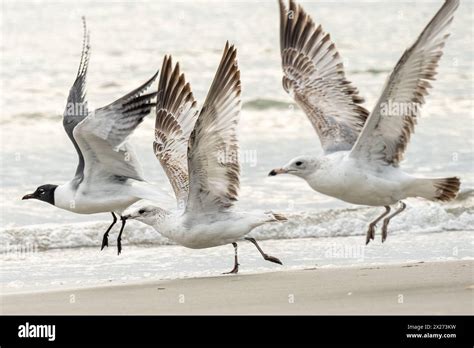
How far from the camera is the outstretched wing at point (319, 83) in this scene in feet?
32.4

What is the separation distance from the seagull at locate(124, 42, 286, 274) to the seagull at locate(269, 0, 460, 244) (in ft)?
1.56

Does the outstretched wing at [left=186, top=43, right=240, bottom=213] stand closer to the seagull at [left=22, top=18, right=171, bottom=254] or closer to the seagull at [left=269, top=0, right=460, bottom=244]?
the seagull at [left=269, top=0, right=460, bottom=244]

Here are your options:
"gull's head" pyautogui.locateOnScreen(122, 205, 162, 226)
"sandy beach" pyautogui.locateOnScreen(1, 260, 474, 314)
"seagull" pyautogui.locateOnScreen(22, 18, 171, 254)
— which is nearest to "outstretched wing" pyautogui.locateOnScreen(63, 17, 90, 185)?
"seagull" pyautogui.locateOnScreen(22, 18, 171, 254)

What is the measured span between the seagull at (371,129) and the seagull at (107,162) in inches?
63.2

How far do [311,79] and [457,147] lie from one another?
5813 millimetres

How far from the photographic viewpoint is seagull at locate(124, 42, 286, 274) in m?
8.67

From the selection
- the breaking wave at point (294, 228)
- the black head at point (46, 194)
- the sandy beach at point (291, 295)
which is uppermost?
the black head at point (46, 194)

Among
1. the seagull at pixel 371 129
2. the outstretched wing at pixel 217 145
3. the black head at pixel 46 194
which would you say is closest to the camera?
the seagull at pixel 371 129

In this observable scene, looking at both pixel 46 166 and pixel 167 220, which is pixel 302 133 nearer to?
pixel 46 166

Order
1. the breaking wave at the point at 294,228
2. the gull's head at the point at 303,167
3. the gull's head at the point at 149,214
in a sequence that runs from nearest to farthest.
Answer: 1. the gull's head at the point at 303,167
2. the gull's head at the point at 149,214
3. the breaking wave at the point at 294,228

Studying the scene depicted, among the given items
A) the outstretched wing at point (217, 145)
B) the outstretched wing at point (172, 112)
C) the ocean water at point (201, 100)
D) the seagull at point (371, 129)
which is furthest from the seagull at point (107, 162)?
the seagull at point (371, 129)

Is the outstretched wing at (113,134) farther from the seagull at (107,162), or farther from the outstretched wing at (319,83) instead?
the outstretched wing at (319,83)

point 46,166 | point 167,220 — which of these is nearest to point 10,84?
point 46,166

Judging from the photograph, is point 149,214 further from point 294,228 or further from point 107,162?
point 294,228
